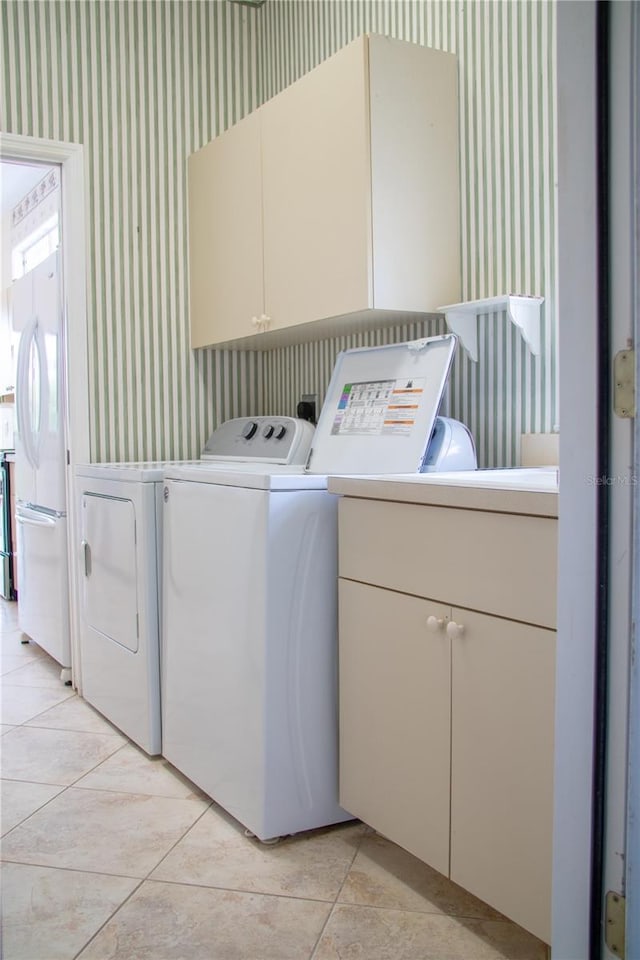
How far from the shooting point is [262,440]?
299 cm

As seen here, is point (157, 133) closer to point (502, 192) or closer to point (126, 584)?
point (502, 192)

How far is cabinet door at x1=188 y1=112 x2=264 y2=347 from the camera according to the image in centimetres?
278

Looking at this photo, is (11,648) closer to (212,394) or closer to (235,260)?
(212,394)

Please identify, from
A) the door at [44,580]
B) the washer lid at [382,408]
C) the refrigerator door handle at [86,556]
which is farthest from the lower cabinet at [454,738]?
the door at [44,580]

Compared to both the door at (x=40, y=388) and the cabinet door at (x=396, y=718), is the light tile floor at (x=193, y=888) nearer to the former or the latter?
the cabinet door at (x=396, y=718)

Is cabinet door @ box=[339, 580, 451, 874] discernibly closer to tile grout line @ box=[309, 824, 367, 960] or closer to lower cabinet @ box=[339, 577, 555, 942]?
lower cabinet @ box=[339, 577, 555, 942]

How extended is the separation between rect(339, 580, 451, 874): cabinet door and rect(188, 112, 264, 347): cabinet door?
1348mm

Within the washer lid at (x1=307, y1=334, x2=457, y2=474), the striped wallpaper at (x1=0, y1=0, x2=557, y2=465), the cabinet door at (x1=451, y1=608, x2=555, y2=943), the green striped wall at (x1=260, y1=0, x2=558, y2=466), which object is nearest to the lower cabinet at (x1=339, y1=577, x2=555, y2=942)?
the cabinet door at (x1=451, y1=608, x2=555, y2=943)

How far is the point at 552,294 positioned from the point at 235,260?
1.25m

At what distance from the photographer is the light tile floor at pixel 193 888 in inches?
61.4

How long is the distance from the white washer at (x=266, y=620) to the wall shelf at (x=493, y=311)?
0.21 ft

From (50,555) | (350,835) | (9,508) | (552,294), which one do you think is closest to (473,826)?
(350,835)

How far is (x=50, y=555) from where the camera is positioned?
11.1 feet

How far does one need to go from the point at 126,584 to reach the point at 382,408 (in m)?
0.98
